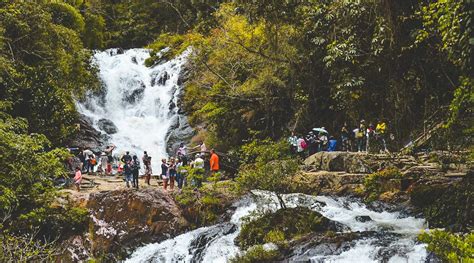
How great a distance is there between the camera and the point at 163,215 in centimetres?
1323

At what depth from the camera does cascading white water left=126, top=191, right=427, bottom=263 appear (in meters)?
9.11

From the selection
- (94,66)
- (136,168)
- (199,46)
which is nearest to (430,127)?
(136,168)

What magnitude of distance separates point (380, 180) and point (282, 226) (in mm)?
4569

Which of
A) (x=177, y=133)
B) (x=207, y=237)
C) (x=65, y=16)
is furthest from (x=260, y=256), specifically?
(x=65, y=16)

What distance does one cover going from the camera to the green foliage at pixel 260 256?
32.1 ft

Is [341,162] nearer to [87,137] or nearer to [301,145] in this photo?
[301,145]

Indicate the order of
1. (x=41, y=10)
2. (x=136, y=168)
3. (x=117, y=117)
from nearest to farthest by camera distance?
1. (x=136, y=168)
2. (x=41, y=10)
3. (x=117, y=117)

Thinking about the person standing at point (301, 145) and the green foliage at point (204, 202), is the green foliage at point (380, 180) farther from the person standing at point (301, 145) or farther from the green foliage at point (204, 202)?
the person standing at point (301, 145)

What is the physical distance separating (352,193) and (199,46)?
39.6 feet

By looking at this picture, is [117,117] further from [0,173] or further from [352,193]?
[352,193]

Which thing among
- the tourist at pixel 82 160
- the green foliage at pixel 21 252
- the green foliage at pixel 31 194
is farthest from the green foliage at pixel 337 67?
the green foliage at pixel 31 194

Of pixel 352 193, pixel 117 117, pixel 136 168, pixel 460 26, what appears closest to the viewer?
pixel 460 26

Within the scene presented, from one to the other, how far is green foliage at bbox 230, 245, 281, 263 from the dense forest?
417cm

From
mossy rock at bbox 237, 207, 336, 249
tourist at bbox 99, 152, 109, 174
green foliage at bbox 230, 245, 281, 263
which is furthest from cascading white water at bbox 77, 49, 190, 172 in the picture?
green foliage at bbox 230, 245, 281, 263
